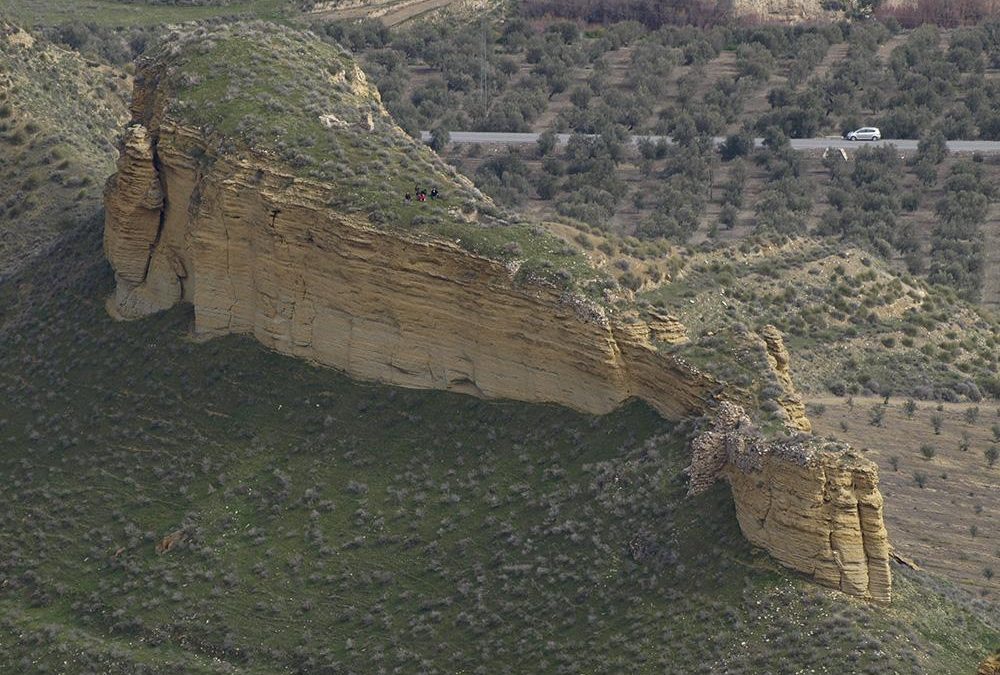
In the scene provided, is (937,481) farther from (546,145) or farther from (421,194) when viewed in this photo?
(546,145)

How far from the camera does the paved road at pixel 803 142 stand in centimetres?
11119

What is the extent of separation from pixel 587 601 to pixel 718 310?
90.2ft

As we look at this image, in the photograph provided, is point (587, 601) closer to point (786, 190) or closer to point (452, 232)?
point (452, 232)

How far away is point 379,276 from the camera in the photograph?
52.7 metres

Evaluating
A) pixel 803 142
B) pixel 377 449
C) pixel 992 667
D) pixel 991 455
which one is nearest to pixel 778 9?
pixel 803 142

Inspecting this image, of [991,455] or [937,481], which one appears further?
[991,455]

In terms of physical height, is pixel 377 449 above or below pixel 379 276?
below

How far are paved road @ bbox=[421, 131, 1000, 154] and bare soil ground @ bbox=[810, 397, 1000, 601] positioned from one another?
4196 centimetres

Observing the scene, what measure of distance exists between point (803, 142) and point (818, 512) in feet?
237

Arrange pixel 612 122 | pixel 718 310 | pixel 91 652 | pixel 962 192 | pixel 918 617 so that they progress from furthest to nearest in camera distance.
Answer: pixel 612 122
pixel 962 192
pixel 718 310
pixel 91 652
pixel 918 617

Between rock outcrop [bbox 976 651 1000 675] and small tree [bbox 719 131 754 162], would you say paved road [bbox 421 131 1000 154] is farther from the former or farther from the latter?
rock outcrop [bbox 976 651 1000 675]

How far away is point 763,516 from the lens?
44.1 metres

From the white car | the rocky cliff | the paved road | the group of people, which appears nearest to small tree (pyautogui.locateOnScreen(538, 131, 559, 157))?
the paved road

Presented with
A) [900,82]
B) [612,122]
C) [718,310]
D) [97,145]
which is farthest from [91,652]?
[900,82]
